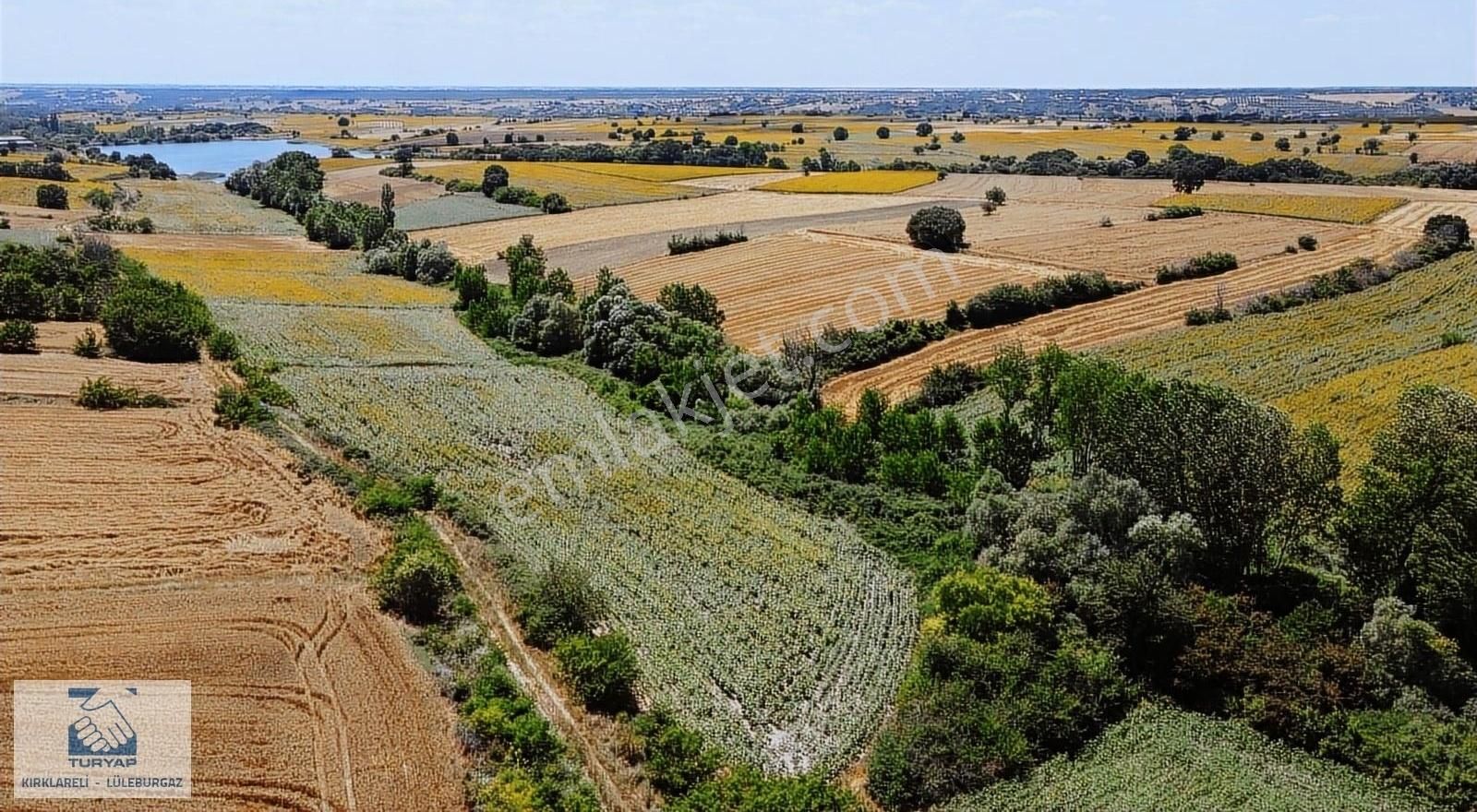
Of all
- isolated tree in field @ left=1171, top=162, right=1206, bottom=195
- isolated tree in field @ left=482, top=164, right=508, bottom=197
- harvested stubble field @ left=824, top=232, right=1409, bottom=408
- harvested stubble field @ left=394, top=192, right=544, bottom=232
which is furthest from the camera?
isolated tree in field @ left=482, top=164, right=508, bottom=197

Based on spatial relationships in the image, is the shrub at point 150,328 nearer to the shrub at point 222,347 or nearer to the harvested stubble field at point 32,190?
the shrub at point 222,347

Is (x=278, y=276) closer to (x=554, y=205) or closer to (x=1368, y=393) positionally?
(x=554, y=205)

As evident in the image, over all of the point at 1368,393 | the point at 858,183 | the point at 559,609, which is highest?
the point at 858,183

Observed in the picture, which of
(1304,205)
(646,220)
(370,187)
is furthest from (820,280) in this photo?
(370,187)

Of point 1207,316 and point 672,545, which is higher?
point 1207,316

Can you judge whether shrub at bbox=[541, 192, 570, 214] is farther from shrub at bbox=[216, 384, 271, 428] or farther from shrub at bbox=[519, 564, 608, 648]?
shrub at bbox=[519, 564, 608, 648]

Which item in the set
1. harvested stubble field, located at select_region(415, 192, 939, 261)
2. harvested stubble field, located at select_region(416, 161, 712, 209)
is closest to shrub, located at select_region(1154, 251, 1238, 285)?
harvested stubble field, located at select_region(415, 192, 939, 261)

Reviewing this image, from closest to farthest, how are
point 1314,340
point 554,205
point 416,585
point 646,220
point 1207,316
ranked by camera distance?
point 416,585, point 1314,340, point 1207,316, point 646,220, point 554,205
